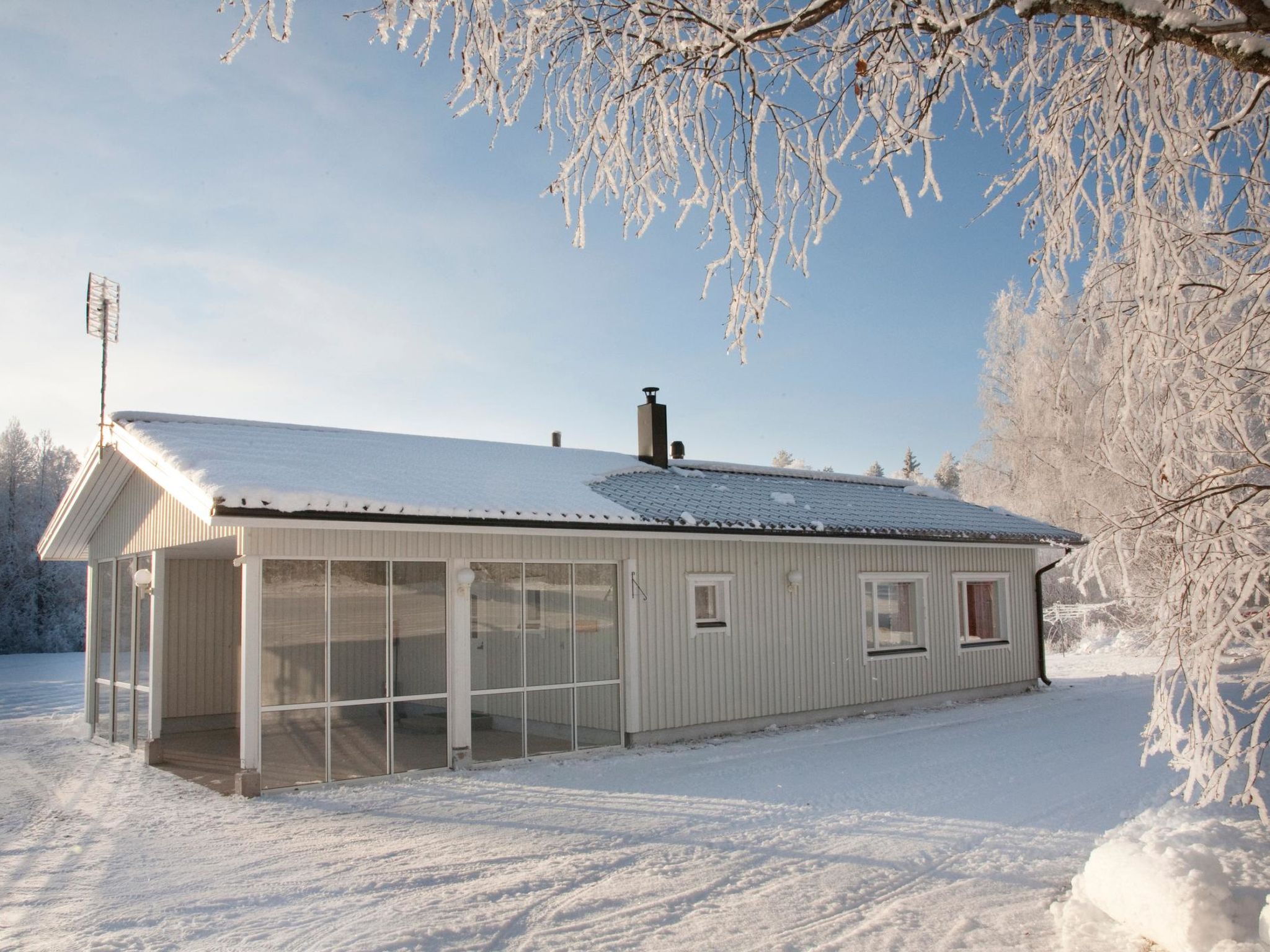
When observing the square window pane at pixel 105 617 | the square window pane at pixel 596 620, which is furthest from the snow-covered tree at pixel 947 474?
the square window pane at pixel 105 617

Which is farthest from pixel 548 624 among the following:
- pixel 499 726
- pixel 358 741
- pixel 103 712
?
pixel 103 712

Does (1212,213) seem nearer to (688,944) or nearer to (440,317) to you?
(688,944)

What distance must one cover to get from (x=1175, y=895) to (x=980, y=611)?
12.0 m

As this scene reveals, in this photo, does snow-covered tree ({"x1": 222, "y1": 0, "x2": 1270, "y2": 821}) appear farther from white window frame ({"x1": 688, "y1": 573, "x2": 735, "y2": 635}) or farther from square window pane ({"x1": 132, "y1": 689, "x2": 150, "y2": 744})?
square window pane ({"x1": 132, "y1": 689, "x2": 150, "y2": 744})

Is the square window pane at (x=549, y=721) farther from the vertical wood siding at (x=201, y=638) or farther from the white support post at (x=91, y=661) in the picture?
the white support post at (x=91, y=661)

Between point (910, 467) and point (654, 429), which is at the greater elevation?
point (910, 467)

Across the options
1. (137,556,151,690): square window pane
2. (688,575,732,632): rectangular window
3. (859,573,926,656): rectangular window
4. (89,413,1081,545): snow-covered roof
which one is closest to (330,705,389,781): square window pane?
(89,413,1081,545): snow-covered roof

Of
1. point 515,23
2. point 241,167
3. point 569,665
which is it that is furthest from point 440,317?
point 515,23

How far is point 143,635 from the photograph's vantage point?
1120 centimetres

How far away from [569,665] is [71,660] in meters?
25.9

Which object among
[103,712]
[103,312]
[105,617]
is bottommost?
[103,712]

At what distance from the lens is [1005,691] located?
16.0 meters

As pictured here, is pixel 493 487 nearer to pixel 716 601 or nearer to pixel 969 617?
pixel 716 601

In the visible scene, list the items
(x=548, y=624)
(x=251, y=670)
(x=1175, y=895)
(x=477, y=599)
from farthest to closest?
(x=548, y=624) → (x=477, y=599) → (x=251, y=670) → (x=1175, y=895)
